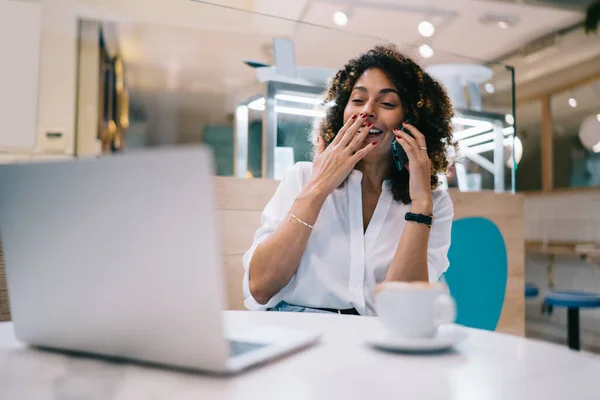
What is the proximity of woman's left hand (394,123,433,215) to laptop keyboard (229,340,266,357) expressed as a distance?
793 mm

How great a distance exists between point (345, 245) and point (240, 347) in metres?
0.75

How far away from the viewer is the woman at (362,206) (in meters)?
1.20

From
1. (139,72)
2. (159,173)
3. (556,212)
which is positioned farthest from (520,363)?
A: (139,72)

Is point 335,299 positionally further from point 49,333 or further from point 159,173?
point 159,173

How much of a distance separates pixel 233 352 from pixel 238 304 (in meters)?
1.31

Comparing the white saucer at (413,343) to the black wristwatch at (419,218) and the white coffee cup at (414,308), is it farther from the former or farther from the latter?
the black wristwatch at (419,218)

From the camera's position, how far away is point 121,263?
455 millimetres

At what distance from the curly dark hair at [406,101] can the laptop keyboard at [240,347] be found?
→ 2.95ft

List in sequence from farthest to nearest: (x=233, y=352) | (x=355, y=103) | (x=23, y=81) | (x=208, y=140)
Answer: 1. (x=208, y=140)
2. (x=23, y=81)
3. (x=355, y=103)
4. (x=233, y=352)

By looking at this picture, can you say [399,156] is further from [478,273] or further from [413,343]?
[413,343]

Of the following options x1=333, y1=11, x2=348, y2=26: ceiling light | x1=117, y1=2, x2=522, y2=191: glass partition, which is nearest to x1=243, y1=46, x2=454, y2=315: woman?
x1=117, y1=2, x2=522, y2=191: glass partition

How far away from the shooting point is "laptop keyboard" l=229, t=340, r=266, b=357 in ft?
1.78

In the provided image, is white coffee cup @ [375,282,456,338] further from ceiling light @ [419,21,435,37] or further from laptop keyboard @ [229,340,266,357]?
ceiling light @ [419,21,435,37]

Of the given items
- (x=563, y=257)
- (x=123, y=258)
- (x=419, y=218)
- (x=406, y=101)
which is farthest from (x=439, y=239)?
(x=563, y=257)
